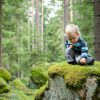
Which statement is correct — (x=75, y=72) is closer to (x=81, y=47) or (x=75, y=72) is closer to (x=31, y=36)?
(x=81, y=47)

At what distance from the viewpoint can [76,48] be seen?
6.14 metres

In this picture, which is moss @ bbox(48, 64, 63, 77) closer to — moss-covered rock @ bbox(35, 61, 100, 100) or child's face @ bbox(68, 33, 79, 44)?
moss-covered rock @ bbox(35, 61, 100, 100)

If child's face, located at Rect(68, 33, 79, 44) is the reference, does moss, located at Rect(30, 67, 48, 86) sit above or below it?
below

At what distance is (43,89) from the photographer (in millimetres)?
6531

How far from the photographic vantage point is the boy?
5.95 metres

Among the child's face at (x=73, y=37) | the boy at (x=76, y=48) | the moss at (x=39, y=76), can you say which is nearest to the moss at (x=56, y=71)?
the boy at (x=76, y=48)

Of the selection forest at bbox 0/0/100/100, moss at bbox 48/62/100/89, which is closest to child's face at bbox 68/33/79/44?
moss at bbox 48/62/100/89

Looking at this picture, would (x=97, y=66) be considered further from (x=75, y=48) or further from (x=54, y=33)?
(x=54, y=33)

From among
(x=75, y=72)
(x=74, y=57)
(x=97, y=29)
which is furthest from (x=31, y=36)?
(x=75, y=72)

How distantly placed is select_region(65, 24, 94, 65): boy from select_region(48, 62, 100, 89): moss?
0.42 feet

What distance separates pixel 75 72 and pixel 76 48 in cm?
48

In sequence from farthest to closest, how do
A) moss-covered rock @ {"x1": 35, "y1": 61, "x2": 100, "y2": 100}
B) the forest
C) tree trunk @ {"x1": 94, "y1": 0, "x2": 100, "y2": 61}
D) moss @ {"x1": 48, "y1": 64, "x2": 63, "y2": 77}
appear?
1. the forest
2. tree trunk @ {"x1": 94, "y1": 0, "x2": 100, "y2": 61}
3. moss @ {"x1": 48, "y1": 64, "x2": 63, "y2": 77}
4. moss-covered rock @ {"x1": 35, "y1": 61, "x2": 100, "y2": 100}

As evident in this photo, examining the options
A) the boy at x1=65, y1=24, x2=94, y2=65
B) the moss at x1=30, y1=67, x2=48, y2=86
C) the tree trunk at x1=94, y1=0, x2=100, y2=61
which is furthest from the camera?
the moss at x1=30, y1=67, x2=48, y2=86

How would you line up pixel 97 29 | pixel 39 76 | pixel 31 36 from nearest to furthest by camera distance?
1. pixel 97 29
2. pixel 39 76
3. pixel 31 36
